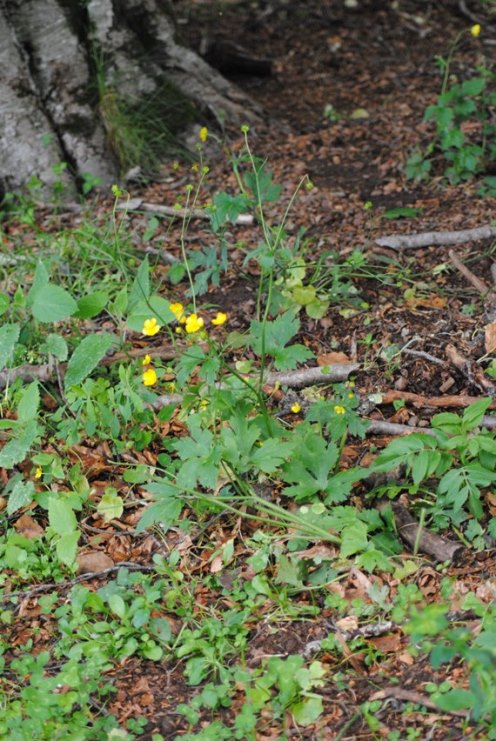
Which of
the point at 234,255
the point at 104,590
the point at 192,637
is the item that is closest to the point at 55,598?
the point at 104,590

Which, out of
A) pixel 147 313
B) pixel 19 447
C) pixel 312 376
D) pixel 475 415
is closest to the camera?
pixel 475 415

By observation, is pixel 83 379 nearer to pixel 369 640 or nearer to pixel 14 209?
pixel 369 640

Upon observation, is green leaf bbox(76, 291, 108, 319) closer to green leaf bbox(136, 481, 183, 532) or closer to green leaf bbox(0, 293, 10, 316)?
green leaf bbox(0, 293, 10, 316)

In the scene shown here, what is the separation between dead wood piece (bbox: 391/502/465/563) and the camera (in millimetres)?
2877

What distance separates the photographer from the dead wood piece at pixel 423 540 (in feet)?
9.44

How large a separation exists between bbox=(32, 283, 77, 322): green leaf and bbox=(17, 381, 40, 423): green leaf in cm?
25

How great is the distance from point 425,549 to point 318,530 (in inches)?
14.1

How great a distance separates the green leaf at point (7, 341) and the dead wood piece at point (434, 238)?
5.92 feet

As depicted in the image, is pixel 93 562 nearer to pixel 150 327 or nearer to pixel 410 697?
pixel 150 327

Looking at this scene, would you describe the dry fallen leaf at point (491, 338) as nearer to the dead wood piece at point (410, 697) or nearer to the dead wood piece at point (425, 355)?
the dead wood piece at point (425, 355)

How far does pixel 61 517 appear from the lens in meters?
3.10

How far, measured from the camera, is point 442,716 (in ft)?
7.95

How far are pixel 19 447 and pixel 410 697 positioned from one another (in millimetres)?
1549

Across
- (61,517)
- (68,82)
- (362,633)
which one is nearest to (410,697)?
(362,633)
